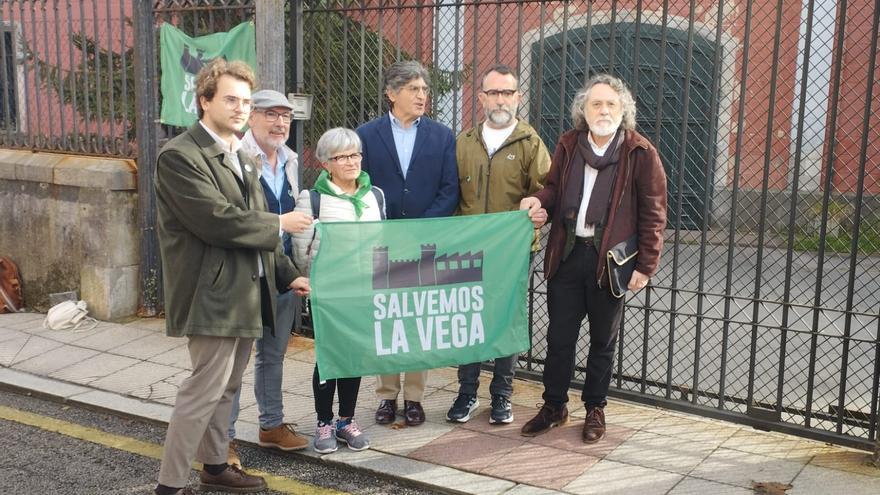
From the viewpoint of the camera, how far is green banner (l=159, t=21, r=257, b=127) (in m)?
6.84

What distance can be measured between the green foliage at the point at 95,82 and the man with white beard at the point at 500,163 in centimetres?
392

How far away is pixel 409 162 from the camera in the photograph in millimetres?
4938

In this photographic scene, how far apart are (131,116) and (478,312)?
463 cm

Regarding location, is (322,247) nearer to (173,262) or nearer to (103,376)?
(173,262)

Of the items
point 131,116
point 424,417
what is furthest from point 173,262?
point 131,116

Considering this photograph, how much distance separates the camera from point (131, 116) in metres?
7.86

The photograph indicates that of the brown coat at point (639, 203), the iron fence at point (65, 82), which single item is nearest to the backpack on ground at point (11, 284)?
the iron fence at point (65, 82)

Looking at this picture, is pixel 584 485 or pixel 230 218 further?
pixel 584 485

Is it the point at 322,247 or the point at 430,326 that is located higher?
the point at 322,247

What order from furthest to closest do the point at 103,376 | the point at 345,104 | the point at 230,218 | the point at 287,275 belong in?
1. the point at 345,104
2. the point at 103,376
3. the point at 287,275
4. the point at 230,218

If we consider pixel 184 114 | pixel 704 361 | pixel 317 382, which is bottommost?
pixel 704 361

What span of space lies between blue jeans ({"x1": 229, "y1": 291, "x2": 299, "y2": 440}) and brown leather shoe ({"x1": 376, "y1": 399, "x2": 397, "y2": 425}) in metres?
0.61

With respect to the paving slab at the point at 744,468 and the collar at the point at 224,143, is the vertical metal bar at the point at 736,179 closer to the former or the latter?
the paving slab at the point at 744,468

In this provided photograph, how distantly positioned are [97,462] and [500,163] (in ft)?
9.07
